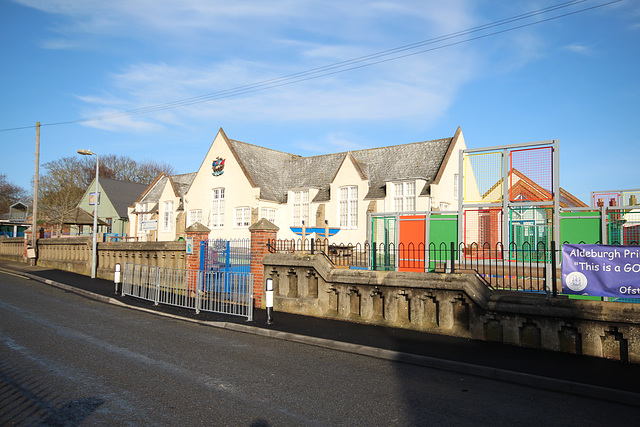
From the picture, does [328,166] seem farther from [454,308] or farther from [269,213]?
[454,308]

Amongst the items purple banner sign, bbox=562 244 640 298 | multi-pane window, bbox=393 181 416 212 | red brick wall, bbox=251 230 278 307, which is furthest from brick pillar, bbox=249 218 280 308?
multi-pane window, bbox=393 181 416 212

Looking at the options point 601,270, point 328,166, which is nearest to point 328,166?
point 328,166

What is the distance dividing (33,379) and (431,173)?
2538cm

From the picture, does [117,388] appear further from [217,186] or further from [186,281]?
[217,186]

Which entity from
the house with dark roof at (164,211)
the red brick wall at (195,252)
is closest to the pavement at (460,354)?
the red brick wall at (195,252)

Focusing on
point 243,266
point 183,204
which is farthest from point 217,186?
point 243,266

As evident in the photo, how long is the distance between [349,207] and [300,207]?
16.1ft

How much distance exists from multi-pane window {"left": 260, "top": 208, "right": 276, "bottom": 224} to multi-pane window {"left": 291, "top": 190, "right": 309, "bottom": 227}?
1.55 metres

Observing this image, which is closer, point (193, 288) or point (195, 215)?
point (193, 288)

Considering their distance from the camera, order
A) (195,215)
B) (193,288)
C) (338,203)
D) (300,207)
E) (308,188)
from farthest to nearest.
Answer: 1. (195,215)
2. (300,207)
3. (308,188)
4. (338,203)
5. (193,288)

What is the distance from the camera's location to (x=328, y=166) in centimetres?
3597

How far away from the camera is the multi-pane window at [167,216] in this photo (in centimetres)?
4206

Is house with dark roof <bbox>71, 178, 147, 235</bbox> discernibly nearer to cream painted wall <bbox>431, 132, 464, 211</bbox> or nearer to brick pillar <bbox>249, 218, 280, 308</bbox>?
cream painted wall <bbox>431, 132, 464, 211</bbox>

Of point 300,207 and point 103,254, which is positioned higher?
point 300,207
